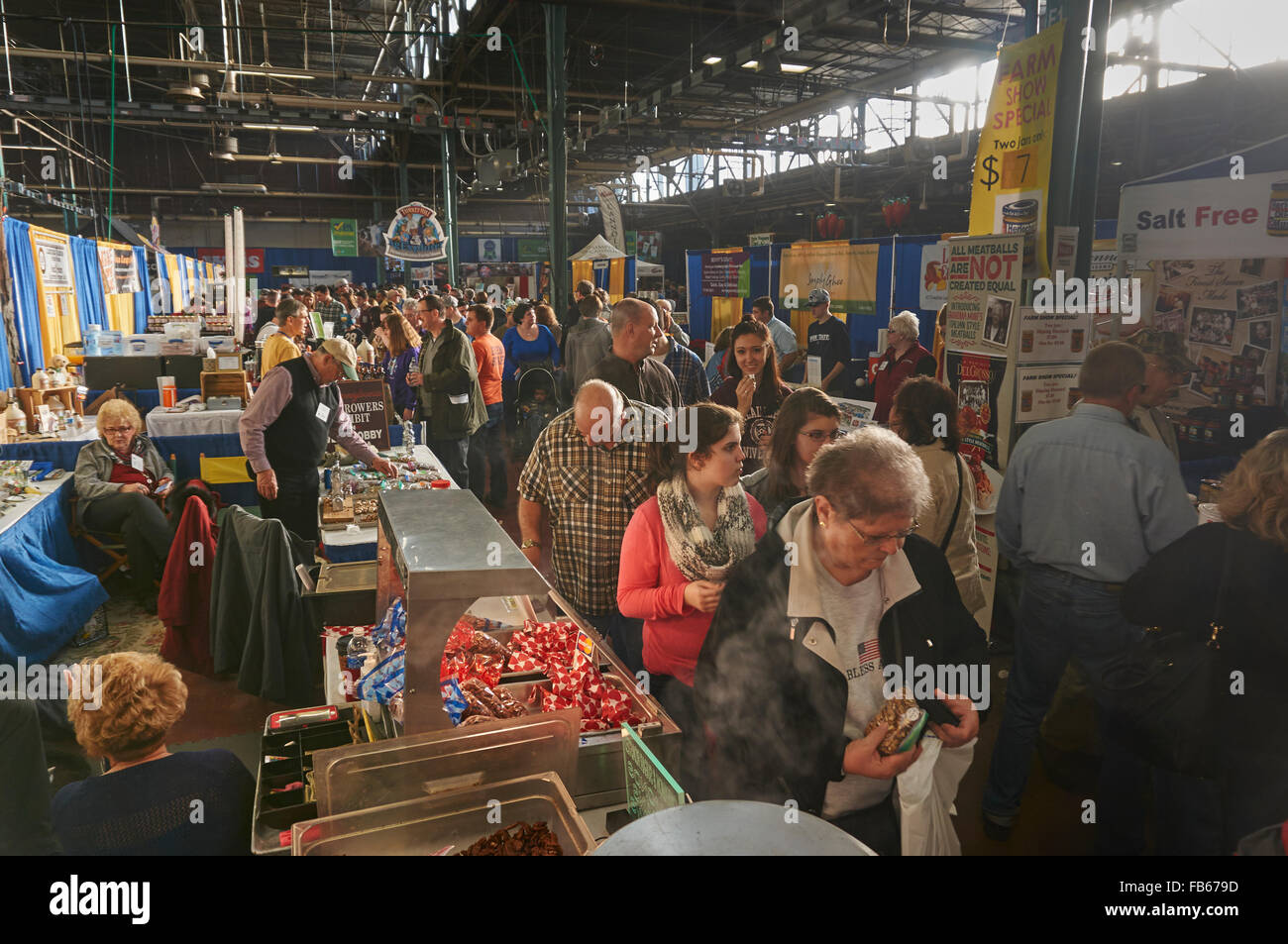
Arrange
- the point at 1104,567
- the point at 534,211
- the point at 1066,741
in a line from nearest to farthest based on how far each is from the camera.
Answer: the point at 1104,567
the point at 1066,741
the point at 534,211

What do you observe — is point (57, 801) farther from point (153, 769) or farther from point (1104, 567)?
point (1104, 567)

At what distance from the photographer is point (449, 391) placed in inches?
260

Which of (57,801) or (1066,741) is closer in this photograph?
(57,801)

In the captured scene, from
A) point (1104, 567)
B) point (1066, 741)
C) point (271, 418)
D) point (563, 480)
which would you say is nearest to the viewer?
point (1104, 567)

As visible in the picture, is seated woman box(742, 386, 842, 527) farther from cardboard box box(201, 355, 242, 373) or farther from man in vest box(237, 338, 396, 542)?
cardboard box box(201, 355, 242, 373)

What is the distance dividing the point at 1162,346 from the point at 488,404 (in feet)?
17.6

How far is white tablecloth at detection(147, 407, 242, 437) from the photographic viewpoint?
706 cm

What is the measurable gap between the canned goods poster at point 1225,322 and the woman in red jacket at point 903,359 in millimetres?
1586

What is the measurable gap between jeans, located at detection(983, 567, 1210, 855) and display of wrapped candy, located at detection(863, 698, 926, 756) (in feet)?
3.82

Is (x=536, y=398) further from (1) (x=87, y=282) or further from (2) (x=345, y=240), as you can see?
(2) (x=345, y=240)
